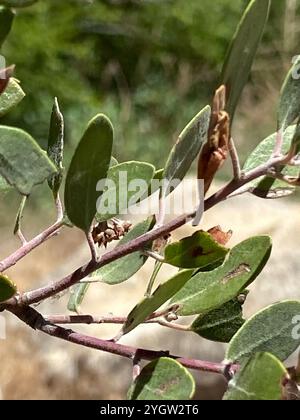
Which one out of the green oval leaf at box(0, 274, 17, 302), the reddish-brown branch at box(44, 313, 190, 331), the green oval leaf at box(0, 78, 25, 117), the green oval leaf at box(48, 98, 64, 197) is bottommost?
the reddish-brown branch at box(44, 313, 190, 331)

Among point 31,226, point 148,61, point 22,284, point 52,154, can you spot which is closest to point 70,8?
point 148,61

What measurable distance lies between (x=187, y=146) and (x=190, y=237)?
0.22ft

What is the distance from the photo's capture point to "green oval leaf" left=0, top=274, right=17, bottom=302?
1.75ft

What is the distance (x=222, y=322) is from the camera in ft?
2.32

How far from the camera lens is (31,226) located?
4.04 m

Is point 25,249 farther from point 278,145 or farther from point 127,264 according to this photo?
point 278,145

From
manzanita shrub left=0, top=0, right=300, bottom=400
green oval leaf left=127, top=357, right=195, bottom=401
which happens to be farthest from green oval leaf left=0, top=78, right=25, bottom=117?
green oval leaf left=127, top=357, right=195, bottom=401

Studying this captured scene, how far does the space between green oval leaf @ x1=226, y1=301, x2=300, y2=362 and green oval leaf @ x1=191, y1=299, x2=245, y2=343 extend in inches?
2.9

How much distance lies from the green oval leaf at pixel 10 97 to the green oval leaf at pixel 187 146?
0.13 meters

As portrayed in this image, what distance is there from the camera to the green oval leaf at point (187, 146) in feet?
1.82

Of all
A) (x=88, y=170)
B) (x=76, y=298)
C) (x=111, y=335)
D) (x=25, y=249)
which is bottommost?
(x=111, y=335)

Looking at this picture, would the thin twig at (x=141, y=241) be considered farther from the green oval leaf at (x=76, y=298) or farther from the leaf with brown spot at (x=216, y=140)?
the green oval leaf at (x=76, y=298)

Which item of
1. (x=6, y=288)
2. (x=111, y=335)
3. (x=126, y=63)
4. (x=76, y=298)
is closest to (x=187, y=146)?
(x=6, y=288)

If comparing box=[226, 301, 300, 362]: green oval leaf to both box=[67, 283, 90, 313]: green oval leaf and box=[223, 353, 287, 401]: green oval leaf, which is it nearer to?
box=[223, 353, 287, 401]: green oval leaf
